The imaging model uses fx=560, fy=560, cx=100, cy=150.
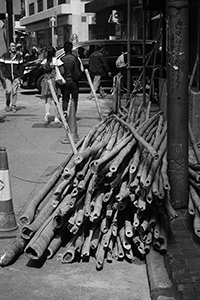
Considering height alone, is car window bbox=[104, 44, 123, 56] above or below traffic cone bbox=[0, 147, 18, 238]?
above

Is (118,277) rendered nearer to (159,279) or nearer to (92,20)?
(159,279)

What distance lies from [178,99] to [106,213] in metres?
1.60

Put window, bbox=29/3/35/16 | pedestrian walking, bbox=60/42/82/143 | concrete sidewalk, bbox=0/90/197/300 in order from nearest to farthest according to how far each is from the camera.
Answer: concrete sidewalk, bbox=0/90/197/300
pedestrian walking, bbox=60/42/82/143
window, bbox=29/3/35/16

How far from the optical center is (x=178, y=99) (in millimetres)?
6078

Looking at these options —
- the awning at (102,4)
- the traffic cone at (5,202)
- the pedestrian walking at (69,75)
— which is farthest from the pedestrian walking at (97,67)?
the traffic cone at (5,202)

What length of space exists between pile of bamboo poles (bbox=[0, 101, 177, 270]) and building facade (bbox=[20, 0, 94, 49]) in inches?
1202

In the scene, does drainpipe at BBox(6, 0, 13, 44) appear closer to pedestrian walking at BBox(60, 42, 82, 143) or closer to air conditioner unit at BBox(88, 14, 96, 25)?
pedestrian walking at BBox(60, 42, 82, 143)

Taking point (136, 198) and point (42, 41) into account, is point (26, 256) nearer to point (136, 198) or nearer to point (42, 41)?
point (136, 198)

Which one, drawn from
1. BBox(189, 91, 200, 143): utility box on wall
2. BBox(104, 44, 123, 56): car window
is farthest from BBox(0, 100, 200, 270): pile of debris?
BBox(104, 44, 123, 56): car window

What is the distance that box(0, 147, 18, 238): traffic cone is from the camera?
20.3 ft

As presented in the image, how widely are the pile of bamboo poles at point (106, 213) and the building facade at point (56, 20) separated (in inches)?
1202

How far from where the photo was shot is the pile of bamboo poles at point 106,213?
5.15m

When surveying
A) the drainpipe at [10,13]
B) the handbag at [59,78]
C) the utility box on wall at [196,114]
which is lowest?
the utility box on wall at [196,114]

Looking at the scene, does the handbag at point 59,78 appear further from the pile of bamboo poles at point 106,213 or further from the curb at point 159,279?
the curb at point 159,279
